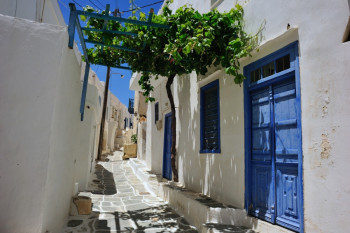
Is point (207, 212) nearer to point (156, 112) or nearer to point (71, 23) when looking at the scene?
point (71, 23)


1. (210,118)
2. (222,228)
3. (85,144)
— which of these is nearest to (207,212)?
(222,228)

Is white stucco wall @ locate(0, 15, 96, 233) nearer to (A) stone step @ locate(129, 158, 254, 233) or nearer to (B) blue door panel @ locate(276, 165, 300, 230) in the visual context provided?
(A) stone step @ locate(129, 158, 254, 233)

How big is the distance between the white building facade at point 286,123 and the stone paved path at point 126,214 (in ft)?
3.48

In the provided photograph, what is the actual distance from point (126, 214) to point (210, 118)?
282 centimetres

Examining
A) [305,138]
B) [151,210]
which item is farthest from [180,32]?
[151,210]

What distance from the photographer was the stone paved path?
4.60 metres

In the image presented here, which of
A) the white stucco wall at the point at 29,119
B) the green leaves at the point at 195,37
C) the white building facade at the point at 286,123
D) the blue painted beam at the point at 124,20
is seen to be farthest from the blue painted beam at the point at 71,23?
the white building facade at the point at 286,123

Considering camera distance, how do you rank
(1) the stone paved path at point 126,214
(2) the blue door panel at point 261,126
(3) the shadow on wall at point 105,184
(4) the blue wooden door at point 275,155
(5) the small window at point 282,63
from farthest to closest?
(3) the shadow on wall at point 105,184 → (1) the stone paved path at point 126,214 → (2) the blue door panel at point 261,126 → (5) the small window at point 282,63 → (4) the blue wooden door at point 275,155

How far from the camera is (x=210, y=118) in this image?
5.62 m

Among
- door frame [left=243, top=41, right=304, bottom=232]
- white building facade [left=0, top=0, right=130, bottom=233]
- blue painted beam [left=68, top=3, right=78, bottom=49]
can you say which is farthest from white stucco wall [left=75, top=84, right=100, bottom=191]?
door frame [left=243, top=41, right=304, bottom=232]

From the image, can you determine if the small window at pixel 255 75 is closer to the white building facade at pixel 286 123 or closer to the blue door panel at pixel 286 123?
the white building facade at pixel 286 123

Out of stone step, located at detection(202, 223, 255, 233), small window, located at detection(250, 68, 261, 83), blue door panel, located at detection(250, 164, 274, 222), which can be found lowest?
stone step, located at detection(202, 223, 255, 233)

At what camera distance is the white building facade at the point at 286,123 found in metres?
2.66

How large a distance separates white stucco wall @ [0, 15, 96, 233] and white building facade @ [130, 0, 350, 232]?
2.89 metres
